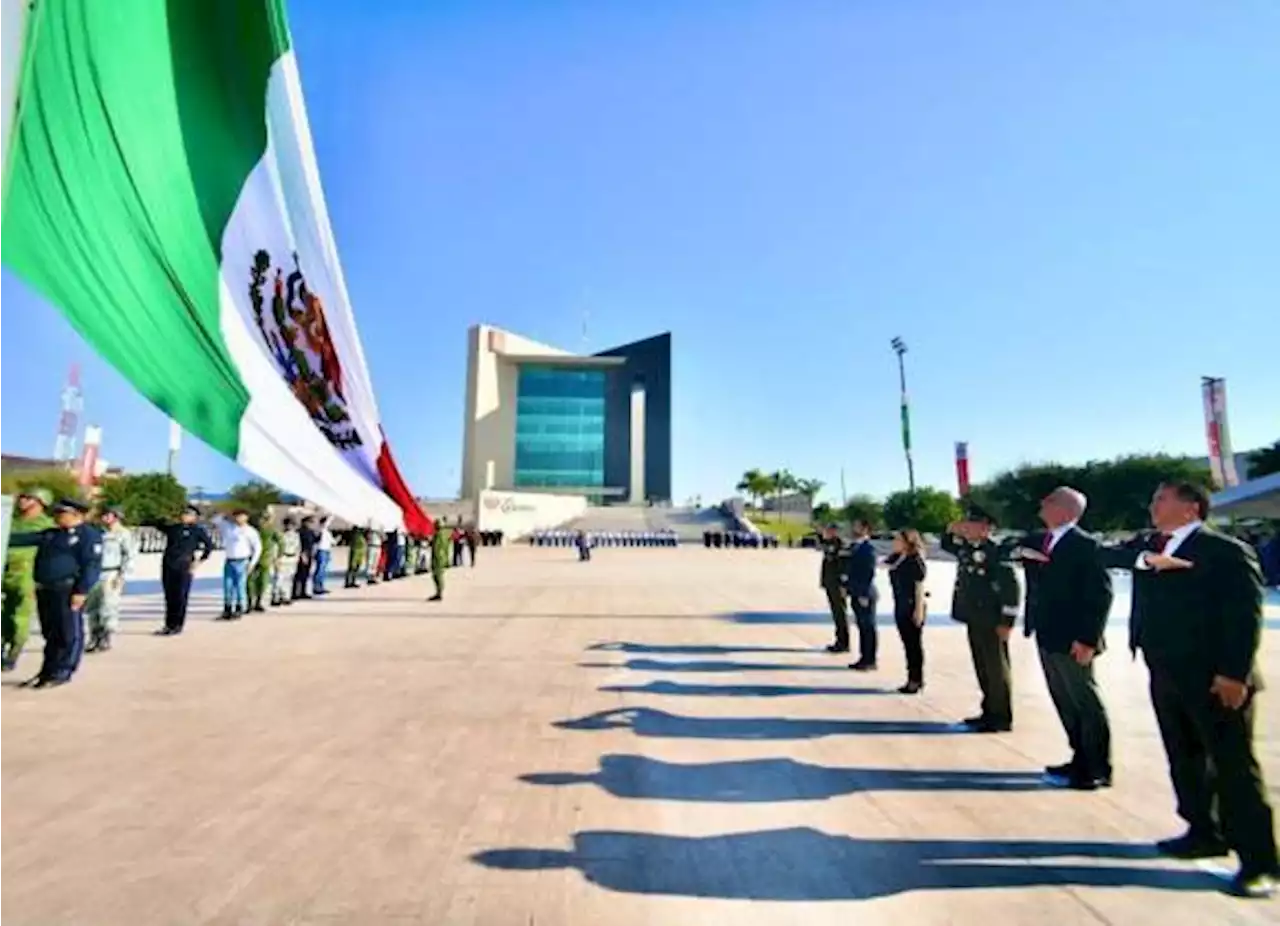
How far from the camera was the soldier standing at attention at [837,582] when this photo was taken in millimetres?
9758

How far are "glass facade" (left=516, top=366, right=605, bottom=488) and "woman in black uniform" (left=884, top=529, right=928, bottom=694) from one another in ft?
285

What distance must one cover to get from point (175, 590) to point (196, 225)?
23.6 feet

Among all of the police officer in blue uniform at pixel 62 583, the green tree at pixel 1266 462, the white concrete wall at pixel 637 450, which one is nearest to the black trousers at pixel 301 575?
the police officer in blue uniform at pixel 62 583

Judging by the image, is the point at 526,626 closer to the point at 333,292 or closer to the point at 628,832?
the point at 333,292

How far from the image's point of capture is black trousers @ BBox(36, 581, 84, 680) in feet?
22.8

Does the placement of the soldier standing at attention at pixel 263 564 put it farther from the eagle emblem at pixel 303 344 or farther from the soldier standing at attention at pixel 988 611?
the soldier standing at attention at pixel 988 611

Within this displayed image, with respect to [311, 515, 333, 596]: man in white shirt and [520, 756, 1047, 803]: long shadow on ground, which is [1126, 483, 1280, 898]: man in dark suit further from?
[311, 515, 333, 596]: man in white shirt

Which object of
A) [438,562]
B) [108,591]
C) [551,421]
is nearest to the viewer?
[108,591]

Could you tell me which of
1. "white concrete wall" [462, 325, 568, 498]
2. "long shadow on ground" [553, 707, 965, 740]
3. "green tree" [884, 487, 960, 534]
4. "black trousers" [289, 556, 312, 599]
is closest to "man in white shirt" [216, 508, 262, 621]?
"black trousers" [289, 556, 312, 599]

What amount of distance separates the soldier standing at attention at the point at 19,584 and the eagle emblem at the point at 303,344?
3.57m

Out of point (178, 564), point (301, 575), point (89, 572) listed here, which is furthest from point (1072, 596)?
point (301, 575)

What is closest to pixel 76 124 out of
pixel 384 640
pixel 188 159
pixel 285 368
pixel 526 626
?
pixel 188 159

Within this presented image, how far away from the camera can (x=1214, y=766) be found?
11.3 feet

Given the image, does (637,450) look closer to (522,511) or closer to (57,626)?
(522,511)
